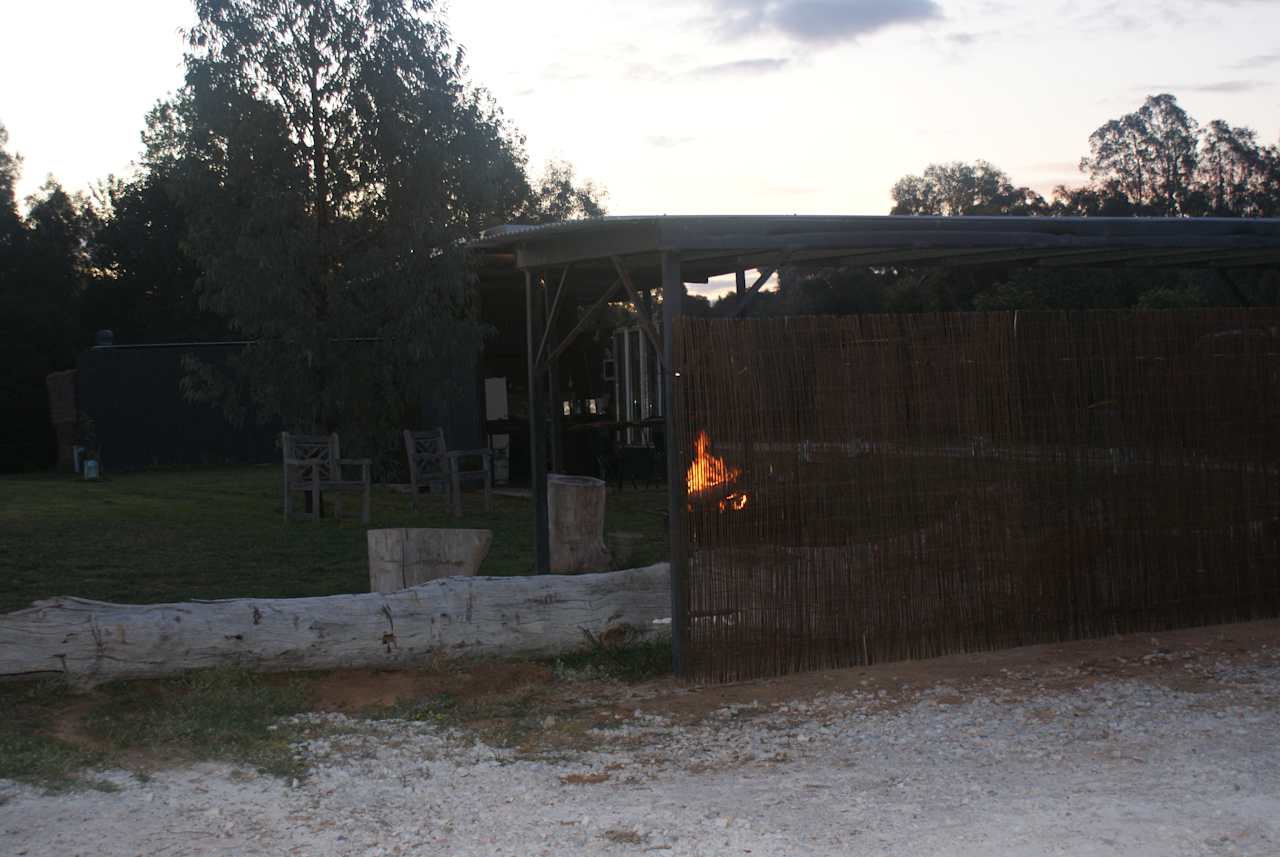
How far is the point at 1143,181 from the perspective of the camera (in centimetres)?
3866

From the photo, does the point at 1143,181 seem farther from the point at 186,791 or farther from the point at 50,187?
the point at 186,791

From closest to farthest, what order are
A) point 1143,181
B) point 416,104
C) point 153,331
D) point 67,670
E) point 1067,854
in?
point 1067,854 → point 67,670 → point 416,104 → point 153,331 → point 1143,181

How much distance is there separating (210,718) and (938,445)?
4.01m

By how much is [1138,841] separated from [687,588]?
2866mm

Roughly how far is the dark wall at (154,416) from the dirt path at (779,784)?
19018mm

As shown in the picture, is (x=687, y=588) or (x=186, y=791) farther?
(x=687, y=588)

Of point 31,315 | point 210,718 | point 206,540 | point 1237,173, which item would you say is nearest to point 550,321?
point 210,718

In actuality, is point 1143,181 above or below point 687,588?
above

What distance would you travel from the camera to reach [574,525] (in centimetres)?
888

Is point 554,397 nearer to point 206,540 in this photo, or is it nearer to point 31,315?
point 206,540

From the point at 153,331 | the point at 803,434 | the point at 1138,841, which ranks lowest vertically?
the point at 1138,841

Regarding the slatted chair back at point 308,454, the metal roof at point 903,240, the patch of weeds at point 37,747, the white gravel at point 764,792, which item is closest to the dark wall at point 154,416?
the slatted chair back at point 308,454

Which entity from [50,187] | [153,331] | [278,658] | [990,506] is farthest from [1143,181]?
[278,658]

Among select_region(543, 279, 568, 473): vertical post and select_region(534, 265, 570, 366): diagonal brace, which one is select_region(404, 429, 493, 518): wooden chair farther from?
select_region(534, 265, 570, 366): diagonal brace
